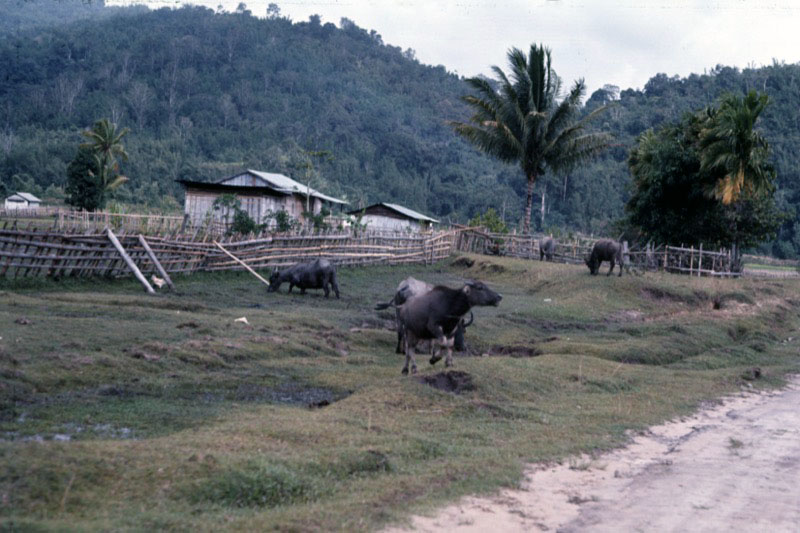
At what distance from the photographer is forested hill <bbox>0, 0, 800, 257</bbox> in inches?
2968

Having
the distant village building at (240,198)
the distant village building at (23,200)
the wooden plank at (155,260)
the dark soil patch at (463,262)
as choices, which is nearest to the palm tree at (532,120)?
the dark soil patch at (463,262)

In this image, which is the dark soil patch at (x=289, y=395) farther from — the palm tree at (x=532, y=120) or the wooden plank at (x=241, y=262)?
the palm tree at (x=532, y=120)

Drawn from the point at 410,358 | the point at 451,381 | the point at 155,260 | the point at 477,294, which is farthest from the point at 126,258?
the point at 451,381

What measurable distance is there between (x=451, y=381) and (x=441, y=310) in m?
1.27

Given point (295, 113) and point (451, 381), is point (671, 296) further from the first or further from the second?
point (295, 113)

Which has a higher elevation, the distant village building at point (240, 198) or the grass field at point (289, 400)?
the distant village building at point (240, 198)

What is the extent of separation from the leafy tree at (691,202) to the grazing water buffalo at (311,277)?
19806 millimetres

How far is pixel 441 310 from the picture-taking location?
12.2 meters

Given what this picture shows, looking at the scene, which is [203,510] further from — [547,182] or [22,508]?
[547,182]

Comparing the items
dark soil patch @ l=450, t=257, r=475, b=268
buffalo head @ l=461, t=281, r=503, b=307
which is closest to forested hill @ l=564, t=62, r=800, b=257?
dark soil patch @ l=450, t=257, r=475, b=268

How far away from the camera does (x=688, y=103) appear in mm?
80688

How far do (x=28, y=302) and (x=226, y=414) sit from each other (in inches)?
317

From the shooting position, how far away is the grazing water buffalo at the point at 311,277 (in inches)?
893

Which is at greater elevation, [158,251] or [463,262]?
[158,251]
